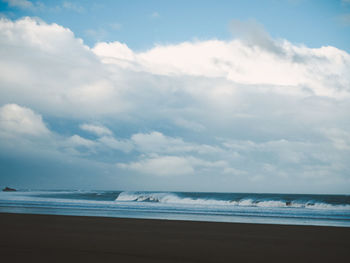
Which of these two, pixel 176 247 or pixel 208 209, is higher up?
pixel 176 247

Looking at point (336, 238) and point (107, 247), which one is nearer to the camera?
point (107, 247)

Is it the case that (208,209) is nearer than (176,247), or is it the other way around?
(176,247)

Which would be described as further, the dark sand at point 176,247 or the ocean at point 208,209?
the ocean at point 208,209

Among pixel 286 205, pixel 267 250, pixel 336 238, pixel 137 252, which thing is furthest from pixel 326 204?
pixel 137 252

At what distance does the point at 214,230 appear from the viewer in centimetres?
991

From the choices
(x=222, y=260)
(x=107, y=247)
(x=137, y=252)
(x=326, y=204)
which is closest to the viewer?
(x=222, y=260)

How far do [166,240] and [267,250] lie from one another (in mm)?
2545

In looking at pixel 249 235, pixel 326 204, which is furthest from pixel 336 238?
pixel 326 204

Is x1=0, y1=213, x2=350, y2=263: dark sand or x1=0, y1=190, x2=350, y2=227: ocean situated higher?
x1=0, y1=213, x2=350, y2=263: dark sand

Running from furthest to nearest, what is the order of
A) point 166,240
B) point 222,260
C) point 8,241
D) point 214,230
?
point 214,230
point 166,240
point 8,241
point 222,260

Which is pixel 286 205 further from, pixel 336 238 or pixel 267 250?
pixel 267 250

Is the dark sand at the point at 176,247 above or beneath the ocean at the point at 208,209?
above

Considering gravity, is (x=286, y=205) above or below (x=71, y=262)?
below

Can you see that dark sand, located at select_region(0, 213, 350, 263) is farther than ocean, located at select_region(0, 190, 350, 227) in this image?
No
